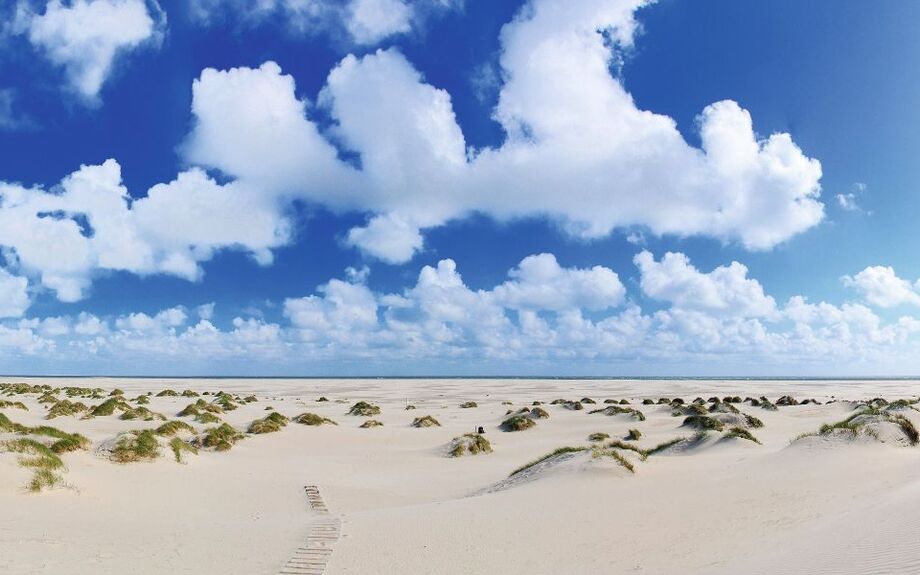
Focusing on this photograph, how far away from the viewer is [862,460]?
1568 centimetres

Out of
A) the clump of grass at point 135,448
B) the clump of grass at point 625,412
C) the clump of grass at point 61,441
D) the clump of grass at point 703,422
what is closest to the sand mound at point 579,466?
the clump of grass at point 135,448

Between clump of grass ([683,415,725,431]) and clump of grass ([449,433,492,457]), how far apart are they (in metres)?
13.8

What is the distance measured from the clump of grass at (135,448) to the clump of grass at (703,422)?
28239 mm

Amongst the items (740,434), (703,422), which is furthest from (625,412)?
(740,434)

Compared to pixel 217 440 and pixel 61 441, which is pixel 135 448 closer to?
pixel 61 441

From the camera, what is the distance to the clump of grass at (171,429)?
2581 cm

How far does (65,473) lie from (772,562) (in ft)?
55.2

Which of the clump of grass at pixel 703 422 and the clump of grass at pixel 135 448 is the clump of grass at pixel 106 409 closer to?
the clump of grass at pixel 135 448

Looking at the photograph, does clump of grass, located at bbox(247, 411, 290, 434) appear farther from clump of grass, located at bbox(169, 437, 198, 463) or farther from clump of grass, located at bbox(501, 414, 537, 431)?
clump of grass, located at bbox(501, 414, 537, 431)

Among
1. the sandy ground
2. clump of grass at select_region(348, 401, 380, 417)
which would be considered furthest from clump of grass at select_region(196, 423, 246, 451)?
clump of grass at select_region(348, 401, 380, 417)

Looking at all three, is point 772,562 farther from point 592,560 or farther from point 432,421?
point 432,421

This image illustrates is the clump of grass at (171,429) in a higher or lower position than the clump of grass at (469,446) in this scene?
higher

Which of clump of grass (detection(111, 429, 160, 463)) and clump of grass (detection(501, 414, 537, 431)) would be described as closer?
clump of grass (detection(111, 429, 160, 463))

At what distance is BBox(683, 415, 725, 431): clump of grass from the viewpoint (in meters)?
31.7
